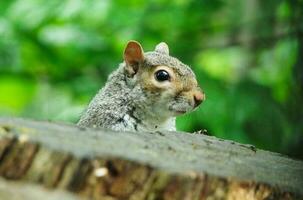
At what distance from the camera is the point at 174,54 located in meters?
7.26

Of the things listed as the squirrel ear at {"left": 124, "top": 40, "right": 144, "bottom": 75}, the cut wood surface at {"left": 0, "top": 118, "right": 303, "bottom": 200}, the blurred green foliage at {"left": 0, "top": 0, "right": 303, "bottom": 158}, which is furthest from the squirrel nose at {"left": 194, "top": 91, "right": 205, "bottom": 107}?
the blurred green foliage at {"left": 0, "top": 0, "right": 303, "bottom": 158}

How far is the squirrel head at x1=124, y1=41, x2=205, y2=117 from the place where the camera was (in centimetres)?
467

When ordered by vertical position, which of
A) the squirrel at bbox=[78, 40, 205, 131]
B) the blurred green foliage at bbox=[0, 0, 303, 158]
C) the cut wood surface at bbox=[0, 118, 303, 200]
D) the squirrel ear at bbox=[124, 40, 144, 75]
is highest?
the blurred green foliage at bbox=[0, 0, 303, 158]

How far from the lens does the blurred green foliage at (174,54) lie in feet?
22.4

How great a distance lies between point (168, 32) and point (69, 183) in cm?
554

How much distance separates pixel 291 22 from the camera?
22.7 feet

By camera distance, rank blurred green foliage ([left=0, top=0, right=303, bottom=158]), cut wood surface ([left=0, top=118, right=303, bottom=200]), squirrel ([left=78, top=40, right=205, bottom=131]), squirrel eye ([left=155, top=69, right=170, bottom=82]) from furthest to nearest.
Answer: blurred green foliage ([left=0, top=0, right=303, bottom=158])
squirrel eye ([left=155, top=69, right=170, bottom=82])
squirrel ([left=78, top=40, right=205, bottom=131])
cut wood surface ([left=0, top=118, right=303, bottom=200])

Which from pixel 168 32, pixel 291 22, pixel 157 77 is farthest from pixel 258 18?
pixel 157 77

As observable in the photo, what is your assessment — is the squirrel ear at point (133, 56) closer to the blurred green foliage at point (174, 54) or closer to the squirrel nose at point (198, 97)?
the squirrel nose at point (198, 97)

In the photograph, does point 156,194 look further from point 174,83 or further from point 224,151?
point 174,83

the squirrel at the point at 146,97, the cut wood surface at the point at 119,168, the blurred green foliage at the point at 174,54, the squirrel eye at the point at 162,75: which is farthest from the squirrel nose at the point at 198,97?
the blurred green foliage at the point at 174,54

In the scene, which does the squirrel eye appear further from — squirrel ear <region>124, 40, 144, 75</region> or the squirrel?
squirrel ear <region>124, 40, 144, 75</region>

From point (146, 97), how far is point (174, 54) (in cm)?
256

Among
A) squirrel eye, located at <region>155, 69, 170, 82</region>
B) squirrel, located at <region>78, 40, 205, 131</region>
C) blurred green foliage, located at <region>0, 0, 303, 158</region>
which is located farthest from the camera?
blurred green foliage, located at <region>0, 0, 303, 158</region>
